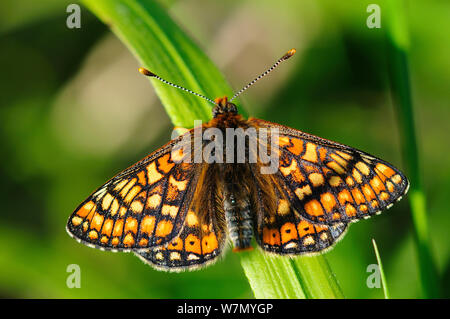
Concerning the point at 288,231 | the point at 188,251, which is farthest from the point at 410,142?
the point at 188,251

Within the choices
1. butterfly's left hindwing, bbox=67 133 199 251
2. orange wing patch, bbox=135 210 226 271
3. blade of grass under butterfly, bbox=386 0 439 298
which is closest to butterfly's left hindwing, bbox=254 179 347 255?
orange wing patch, bbox=135 210 226 271

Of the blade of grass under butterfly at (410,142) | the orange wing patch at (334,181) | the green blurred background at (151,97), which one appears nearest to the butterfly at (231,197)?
the orange wing patch at (334,181)

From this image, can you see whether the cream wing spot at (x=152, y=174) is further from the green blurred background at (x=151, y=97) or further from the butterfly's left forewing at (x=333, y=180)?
the green blurred background at (x=151, y=97)

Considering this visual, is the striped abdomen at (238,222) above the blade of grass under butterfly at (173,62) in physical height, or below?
below

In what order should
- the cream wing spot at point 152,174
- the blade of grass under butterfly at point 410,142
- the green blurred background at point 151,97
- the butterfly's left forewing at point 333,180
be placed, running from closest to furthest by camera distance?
the butterfly's left forewing at point 333,180, the cream wing spot at point 152,174, the blade of grass under butterfly at point 410,142, the green blurred background at point 151,97

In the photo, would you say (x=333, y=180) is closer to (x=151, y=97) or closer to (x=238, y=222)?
(x=238, y=222)

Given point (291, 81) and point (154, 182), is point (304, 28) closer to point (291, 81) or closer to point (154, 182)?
point (291, 81)

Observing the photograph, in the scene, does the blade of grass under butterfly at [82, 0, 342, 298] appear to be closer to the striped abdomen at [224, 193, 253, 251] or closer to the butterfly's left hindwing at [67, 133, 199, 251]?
the striped abdomen at [224, 193, 253, 251]
